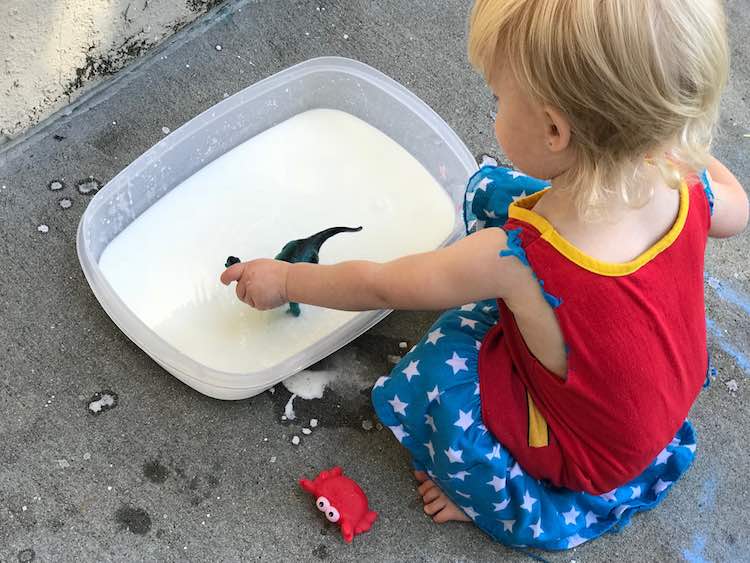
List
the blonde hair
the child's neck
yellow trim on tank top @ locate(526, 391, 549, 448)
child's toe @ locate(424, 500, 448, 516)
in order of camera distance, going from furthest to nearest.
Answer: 1. child's toe @ locate(424, 500, 448, 516)
2. yellow trim on tank top @ locate(526, 391, 549, 448)
3. the child's neck
4. the blonde hair

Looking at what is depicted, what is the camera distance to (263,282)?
0.95m

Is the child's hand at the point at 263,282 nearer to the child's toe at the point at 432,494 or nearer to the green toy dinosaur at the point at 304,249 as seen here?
the green toy dinosaur at the point at 304,249

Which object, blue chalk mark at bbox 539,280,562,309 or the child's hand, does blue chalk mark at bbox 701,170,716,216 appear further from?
the child's hand

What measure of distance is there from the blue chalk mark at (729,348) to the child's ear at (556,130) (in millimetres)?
613

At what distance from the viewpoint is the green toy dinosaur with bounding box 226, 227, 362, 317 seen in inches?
41.4

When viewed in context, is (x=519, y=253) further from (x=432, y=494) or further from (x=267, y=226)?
(x=267, y=226)

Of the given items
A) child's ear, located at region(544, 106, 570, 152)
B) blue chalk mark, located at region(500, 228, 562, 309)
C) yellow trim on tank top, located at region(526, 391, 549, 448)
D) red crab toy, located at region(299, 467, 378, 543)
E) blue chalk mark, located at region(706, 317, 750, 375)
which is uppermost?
child's ear, located at region(544, 106, 570, 152)

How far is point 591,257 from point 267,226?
1.88 feet

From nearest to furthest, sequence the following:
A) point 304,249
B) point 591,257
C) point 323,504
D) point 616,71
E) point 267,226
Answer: point 616,71 < point 591,257 < point 323,504 < point 304,249 < point 267,226

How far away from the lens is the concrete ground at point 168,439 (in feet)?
3.09

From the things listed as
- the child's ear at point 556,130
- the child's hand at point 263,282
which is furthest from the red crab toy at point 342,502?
the child's ear at point 556,130

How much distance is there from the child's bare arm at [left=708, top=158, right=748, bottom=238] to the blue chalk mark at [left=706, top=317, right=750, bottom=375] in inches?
10.8

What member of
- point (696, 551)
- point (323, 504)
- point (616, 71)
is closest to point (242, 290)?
point (323, 504)

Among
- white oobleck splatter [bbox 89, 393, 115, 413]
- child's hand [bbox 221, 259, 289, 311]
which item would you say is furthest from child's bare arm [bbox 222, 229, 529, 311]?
white oobleck splatter [bbox 89, 393, 115, 413]
